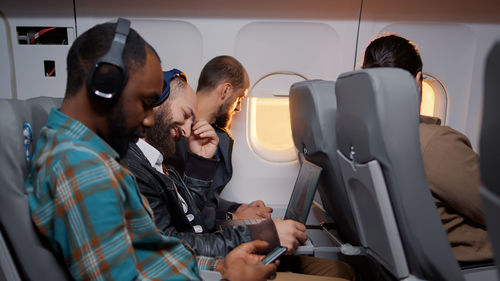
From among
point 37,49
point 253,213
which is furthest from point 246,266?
point 37,49

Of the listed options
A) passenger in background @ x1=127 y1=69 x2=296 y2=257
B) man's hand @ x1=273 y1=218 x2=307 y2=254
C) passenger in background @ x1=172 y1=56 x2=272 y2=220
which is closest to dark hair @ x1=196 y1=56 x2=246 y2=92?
passenger in background @ x1=172 y1=56 x2=272 y2=220

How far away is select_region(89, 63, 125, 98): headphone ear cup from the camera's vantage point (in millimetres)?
810

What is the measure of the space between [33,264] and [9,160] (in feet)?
0.83

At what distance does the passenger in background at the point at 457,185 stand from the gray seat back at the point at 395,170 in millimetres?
296

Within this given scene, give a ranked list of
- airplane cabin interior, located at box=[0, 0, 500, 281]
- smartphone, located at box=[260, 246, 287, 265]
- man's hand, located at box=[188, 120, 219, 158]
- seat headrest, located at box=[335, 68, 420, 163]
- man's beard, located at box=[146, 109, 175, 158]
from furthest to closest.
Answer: man's hand, located at box=[188, 120, 219, 158]
man's beard, located at box=[146, 109, 175, 158]
smartphone, located at box=[260, 246, 287, 265]
airplane cabin interior, located at box=[0, 0, 500, 281]
seat headrest, located at box=[335, 68, 420, 163]

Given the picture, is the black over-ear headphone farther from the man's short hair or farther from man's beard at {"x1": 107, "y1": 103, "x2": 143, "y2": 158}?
the man's short hair

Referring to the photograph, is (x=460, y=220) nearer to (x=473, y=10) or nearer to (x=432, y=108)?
(x=432, y=108)

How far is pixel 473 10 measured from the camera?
256 cm

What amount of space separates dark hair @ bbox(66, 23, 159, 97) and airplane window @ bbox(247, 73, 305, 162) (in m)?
1.68

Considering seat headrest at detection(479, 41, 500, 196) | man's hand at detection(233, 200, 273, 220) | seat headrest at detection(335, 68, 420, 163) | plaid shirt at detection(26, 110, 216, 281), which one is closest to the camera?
seat headrest at detection(479, 41, 500, 196)

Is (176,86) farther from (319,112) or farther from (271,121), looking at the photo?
(271,121)

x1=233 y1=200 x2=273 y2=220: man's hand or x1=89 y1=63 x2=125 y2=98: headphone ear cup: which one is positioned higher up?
x1=89 y1=63 x2=125 y2=98: headphone ear cup

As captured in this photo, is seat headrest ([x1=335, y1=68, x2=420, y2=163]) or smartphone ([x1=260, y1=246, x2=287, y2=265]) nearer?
seat headrest ([x1=335, y1=68, x2=420, y2=163])

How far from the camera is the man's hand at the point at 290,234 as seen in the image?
1.45 m
